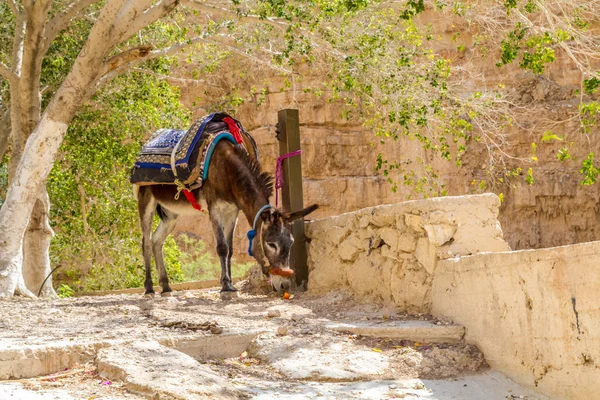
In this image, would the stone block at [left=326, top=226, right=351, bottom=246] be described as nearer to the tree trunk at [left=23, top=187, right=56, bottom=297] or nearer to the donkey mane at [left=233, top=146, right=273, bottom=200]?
the donkey mane at [left=233, top=146, right=273, bottom=200]

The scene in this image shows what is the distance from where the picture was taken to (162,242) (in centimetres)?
911

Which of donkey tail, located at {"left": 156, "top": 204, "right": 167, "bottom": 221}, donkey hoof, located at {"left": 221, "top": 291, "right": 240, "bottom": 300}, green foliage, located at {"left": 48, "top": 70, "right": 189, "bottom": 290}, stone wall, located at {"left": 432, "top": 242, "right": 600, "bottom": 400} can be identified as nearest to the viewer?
stone wall, located at {"left": 432, "top": 242, "right": 600, "bottom": 400}

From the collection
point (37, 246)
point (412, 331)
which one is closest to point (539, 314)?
point (412, 331)

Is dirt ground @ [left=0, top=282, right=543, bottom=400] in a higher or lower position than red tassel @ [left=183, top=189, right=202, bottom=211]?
lower

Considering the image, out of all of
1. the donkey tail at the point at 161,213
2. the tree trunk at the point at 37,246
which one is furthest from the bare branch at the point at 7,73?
the donkey tail at the point at 161,213

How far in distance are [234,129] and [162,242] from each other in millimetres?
1830

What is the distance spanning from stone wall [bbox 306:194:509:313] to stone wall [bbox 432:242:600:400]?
489 mm

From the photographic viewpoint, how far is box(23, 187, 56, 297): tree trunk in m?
10.7

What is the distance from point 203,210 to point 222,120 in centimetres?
109

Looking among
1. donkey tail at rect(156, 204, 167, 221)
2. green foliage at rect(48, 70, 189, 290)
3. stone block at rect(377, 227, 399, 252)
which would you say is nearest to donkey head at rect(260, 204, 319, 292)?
stone block at rect(377, 227, 399, 252)

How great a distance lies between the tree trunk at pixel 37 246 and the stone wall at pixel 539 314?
7.24 metres

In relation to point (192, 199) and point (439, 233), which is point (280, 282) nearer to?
point (192, 199)

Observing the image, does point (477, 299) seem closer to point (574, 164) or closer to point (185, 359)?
point (185, 359)

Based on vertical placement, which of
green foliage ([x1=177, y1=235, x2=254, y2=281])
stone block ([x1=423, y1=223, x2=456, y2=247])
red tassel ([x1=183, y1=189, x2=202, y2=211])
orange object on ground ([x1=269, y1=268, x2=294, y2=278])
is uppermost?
red tassel ([x1=183, y1=189, x2=202, y2=211])
